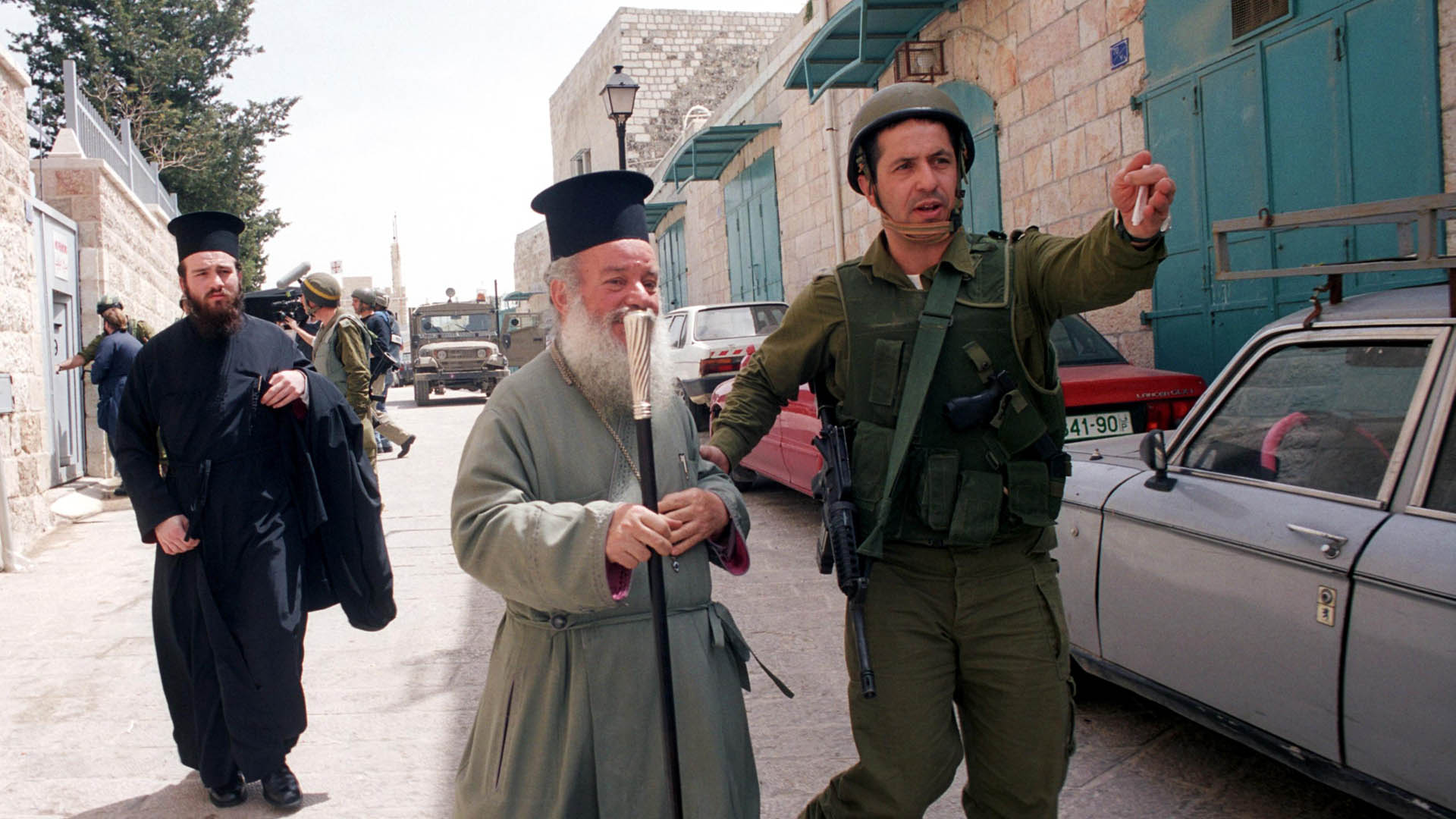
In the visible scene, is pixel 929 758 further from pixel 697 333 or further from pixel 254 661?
pixel 697 333

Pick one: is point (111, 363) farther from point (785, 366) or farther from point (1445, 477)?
point (1445, 477)

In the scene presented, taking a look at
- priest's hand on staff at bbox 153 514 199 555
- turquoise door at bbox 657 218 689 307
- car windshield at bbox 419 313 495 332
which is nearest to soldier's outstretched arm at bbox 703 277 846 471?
priest's hand on staff at bbox 153 514 199 555

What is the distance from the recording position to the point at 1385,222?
107 inches

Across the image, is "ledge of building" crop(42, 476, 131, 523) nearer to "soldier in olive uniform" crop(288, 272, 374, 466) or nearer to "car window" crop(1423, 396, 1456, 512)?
"soldier in olive uniform" crop(288, 272, 374, 466)

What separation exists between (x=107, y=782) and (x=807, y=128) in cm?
1517

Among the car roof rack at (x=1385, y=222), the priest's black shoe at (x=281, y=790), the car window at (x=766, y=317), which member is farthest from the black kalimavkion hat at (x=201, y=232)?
the car window at (x=766, y=317)

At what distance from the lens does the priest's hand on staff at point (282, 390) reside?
12.3 feet

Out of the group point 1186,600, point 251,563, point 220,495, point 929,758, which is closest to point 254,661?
point 251,563

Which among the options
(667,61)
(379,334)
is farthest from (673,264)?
(379,334)

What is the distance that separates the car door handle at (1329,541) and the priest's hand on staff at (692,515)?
1.63 m

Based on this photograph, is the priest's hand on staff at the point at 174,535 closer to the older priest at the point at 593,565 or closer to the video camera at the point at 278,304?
the older priest at the point at 593,565

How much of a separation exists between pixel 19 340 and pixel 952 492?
8.69m

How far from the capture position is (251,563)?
12.1 feet

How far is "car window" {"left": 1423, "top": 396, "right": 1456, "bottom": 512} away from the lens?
8.52 ft
